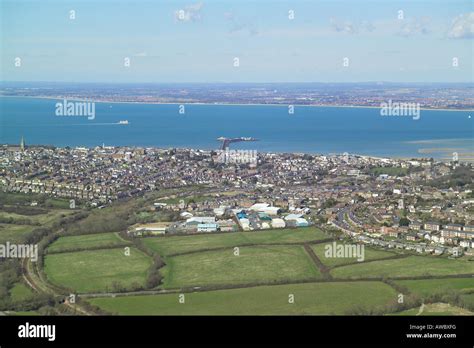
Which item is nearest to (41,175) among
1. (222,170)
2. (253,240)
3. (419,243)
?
(222,170)

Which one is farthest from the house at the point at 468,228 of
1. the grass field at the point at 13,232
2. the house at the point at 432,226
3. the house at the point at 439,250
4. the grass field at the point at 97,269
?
the grass field at the point at 13,232

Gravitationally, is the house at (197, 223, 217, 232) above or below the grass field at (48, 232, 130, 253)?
above

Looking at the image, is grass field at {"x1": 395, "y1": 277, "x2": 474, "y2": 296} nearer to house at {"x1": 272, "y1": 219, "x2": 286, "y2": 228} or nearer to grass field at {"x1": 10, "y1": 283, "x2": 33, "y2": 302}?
house at {"x1": 272, "y1": 219, "x2": 286, "y2": 228}

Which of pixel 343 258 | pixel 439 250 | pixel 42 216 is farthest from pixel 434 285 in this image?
pixel 42 216

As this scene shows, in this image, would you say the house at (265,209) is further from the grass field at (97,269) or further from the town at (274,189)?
the grass field at (97,269)

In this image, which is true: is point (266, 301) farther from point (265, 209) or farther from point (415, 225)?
point (265, 209)

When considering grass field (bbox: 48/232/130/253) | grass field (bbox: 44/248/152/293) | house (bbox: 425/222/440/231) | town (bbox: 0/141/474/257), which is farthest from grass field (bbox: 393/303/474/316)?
grass field (bbox: 48/232/130/253)
